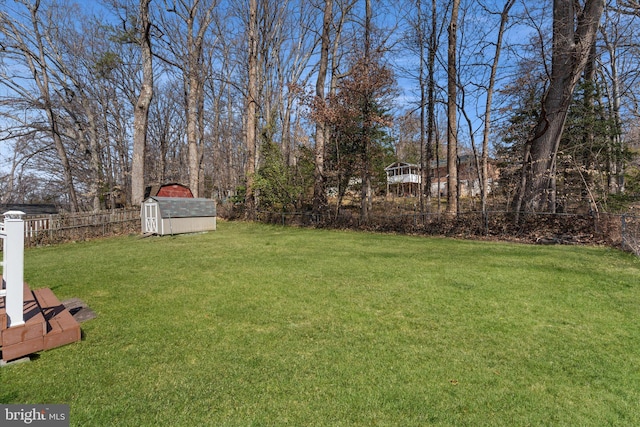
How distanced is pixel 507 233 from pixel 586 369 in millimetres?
8134

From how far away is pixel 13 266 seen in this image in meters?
2.40

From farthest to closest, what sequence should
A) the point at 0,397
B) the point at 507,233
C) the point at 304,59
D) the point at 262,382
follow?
the point at 304,59
the point at 507,233
the point at 262,382
the point at 0,397

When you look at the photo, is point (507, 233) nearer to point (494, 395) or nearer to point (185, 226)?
point (494, 395)

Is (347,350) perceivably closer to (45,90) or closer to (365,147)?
(365,147)

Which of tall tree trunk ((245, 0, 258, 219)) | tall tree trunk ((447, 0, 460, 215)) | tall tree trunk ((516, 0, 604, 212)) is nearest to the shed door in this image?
tall tree trunk ((245, 0, 258, 219))

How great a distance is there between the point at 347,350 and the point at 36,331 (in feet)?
8.35

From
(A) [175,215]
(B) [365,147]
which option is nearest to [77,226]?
(A) [175,215]

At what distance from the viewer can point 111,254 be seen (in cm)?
750

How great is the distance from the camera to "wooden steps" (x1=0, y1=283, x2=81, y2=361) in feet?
7.69

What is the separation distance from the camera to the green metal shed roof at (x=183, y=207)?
1192cm

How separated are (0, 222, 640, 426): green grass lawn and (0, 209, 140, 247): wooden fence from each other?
634 centimetres

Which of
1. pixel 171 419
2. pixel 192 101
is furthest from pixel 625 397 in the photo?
pixel 192 101

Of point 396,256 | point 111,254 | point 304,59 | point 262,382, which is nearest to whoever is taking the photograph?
point 262,382

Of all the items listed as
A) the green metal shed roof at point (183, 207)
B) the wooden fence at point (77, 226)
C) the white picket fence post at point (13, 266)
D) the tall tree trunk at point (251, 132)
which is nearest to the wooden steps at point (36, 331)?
the white picket fence post at point (13, 266)
